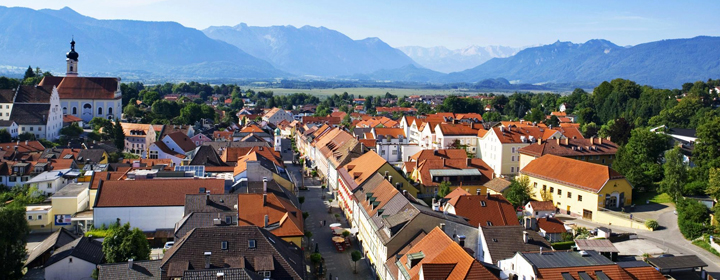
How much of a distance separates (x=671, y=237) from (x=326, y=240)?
20646 mm

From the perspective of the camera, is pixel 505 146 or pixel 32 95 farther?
pixel 32 95

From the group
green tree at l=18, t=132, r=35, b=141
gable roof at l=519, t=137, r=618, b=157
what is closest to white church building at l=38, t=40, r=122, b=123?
green tree at l=18, t=132, r=35, b=141

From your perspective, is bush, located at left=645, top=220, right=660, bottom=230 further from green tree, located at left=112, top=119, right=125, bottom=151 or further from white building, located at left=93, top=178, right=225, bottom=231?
green tree, located at left=112, top=119, right=125, bottom=151

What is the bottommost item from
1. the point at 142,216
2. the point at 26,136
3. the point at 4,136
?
the point at 142,216

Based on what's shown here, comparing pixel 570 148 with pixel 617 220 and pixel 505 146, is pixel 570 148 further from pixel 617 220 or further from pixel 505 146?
pixel 617 220

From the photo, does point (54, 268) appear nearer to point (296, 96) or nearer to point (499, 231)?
point (499, 231)

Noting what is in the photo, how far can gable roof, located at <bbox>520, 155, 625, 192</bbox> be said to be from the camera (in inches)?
1661

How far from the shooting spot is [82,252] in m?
28.7

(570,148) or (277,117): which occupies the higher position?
(570,148)

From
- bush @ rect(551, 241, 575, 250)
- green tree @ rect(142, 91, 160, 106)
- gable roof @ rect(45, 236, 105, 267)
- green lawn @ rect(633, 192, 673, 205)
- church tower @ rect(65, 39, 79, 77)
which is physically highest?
church tower @ rect(65, 39, 79, 77)

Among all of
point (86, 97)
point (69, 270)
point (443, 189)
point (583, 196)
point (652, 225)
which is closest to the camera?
point (69, 270)

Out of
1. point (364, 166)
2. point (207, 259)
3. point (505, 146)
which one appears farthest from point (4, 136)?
point (505, 146)

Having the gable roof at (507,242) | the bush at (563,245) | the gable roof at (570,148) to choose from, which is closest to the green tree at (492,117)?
the gable roof at (570,148)

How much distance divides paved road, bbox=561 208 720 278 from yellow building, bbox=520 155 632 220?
5.02 feet
